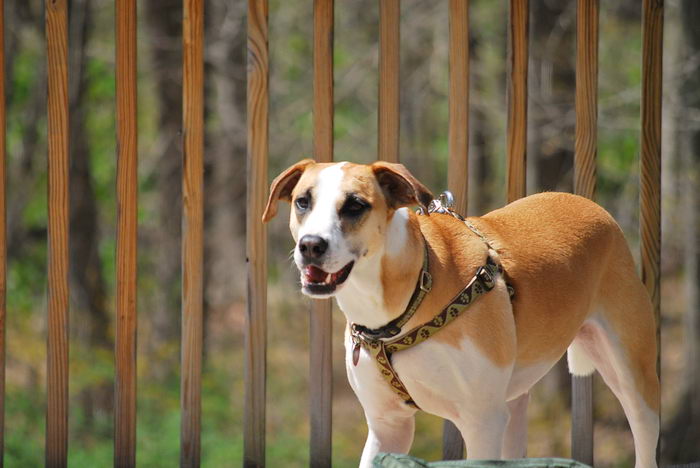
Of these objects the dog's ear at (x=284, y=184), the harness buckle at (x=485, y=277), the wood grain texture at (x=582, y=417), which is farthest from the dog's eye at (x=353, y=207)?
the wood grain texture at (x=582, y=417)

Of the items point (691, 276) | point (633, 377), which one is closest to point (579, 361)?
point (633, 377)

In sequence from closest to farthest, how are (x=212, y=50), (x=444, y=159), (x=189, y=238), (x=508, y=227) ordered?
1. (x=508, y=227)
2. (x=189, y=238)
3. (x=212, y=50)
4. (x=444, y=159)

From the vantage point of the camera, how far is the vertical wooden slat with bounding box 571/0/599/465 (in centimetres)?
371

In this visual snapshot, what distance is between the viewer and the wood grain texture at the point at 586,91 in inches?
146

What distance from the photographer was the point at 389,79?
3.52m

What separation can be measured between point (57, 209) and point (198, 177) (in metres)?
0.49

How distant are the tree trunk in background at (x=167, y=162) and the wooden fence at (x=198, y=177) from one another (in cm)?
554

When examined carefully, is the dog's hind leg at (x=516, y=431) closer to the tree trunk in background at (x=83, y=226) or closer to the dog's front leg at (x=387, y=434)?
the dog's front leg at (x=387, y=434)

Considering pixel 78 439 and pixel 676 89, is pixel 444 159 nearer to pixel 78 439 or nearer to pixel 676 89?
pixel 676 89

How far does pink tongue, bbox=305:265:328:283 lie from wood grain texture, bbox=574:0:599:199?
1.52m

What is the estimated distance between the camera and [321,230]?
253 centimetres

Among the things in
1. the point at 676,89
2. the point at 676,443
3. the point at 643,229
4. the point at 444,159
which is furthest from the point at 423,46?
the point at 643,229

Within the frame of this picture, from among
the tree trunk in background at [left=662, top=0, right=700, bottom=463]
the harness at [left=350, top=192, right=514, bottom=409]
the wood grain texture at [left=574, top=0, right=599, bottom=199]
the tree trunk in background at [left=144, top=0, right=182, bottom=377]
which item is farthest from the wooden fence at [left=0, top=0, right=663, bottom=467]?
the tree trunk in background at [left=144, top=0, right=182, bottom=377]

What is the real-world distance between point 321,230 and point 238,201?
29.0 feet
